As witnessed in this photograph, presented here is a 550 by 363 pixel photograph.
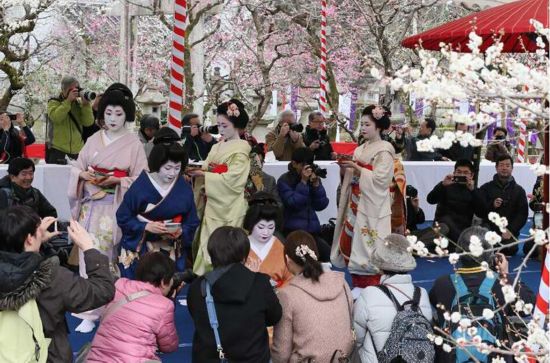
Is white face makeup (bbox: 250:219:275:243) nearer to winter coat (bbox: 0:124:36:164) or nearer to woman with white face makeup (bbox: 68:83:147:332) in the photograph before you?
woman with white face makeup (bbox: 68:83:147:332)

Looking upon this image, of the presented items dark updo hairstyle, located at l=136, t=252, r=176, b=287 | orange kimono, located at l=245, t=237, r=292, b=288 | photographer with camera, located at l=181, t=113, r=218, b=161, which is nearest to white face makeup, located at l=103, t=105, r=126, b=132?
orange kimono, located at l=245, t=237, r=292, b=288

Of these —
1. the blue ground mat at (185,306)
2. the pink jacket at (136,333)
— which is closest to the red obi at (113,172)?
the blue ground mat at (185,306)

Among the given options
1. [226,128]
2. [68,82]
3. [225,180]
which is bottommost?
[225,180]

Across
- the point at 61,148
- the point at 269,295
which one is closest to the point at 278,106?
the point at 61,148

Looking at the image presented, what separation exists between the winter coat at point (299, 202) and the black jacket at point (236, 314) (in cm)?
337

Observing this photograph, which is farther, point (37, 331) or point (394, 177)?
point (394, 177)

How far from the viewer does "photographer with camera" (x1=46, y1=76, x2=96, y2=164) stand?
8883 mm

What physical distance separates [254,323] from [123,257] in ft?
6.71

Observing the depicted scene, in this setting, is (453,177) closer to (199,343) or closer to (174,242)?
(174,242)

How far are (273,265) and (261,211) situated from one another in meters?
0.38

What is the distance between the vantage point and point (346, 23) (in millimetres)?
19234

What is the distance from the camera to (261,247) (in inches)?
240

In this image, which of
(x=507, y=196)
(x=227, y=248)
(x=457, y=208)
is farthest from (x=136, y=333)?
(x=507, y=196)

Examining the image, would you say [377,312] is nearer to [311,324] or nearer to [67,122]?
[311,324]
